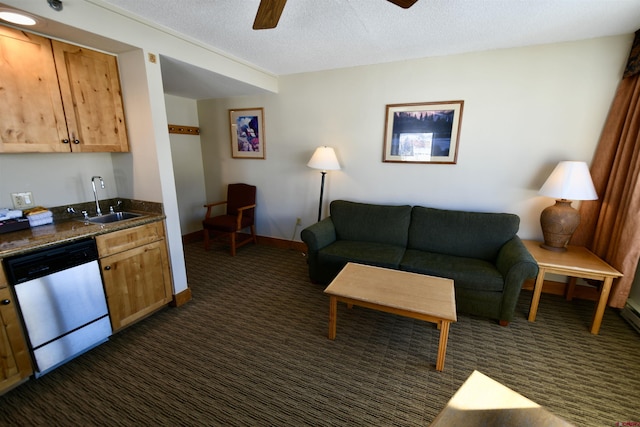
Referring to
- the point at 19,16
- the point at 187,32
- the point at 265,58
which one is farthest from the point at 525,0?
the point at 19,16

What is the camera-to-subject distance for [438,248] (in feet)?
9.23

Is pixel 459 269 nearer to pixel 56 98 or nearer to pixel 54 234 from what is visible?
pixel 54 234

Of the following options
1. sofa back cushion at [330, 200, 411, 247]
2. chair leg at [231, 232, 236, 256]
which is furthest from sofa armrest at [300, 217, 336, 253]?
chair leg at [231, 232, 236, 256]

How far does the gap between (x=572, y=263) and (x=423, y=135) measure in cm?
178

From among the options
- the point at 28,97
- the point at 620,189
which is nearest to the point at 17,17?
the point at 28,97

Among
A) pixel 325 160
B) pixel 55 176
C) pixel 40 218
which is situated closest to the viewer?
pixel 40 218

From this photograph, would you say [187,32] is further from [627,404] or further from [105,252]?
[627,404]

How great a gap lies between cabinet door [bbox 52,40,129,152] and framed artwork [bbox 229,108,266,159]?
5.88ft

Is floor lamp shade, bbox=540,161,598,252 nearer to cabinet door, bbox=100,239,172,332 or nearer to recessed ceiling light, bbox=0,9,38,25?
cabinet door, bbox=100,239,172,332

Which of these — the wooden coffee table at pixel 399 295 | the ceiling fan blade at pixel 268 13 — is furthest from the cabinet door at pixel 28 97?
the wooden coffee table at pixel 399 295

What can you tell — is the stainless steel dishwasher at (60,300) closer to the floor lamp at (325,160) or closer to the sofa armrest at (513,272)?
the floor lamp at (325,160)

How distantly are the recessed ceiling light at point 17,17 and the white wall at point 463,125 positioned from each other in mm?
2358

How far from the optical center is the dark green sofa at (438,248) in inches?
87.7

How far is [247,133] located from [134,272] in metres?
2.47
